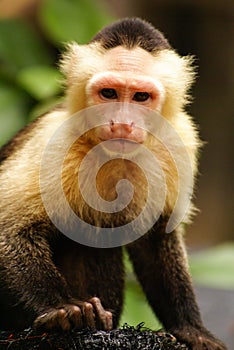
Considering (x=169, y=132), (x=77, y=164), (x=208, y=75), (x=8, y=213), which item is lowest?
Answer: (x=8, y=213)

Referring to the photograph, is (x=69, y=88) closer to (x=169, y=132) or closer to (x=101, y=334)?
(x=169, y=132)

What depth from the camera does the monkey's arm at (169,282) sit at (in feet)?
13.7

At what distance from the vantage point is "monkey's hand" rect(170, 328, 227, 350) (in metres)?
4.04

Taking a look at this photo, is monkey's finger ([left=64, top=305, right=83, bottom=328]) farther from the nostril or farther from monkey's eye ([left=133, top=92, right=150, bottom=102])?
monkey's eye ([left=133, top=92, right=150, bottom=102])

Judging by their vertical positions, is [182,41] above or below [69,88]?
above

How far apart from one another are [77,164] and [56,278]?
599mm

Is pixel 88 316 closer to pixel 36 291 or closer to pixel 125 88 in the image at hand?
pixel 36 291

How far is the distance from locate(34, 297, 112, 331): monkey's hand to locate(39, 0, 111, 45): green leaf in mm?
4042

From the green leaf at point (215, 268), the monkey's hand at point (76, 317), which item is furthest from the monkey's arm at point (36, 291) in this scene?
the green leaf at point (215, 268)

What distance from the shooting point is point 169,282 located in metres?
4.29

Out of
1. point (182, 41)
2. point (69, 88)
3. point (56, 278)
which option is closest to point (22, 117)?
point (69, 88)

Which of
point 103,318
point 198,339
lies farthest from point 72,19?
point 103,318

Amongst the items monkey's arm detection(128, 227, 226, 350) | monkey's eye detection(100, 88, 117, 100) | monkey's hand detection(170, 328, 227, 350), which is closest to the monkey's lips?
monkey's eye detection(100, 88, 117, 100)

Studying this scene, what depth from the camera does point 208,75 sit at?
10.5 meters
